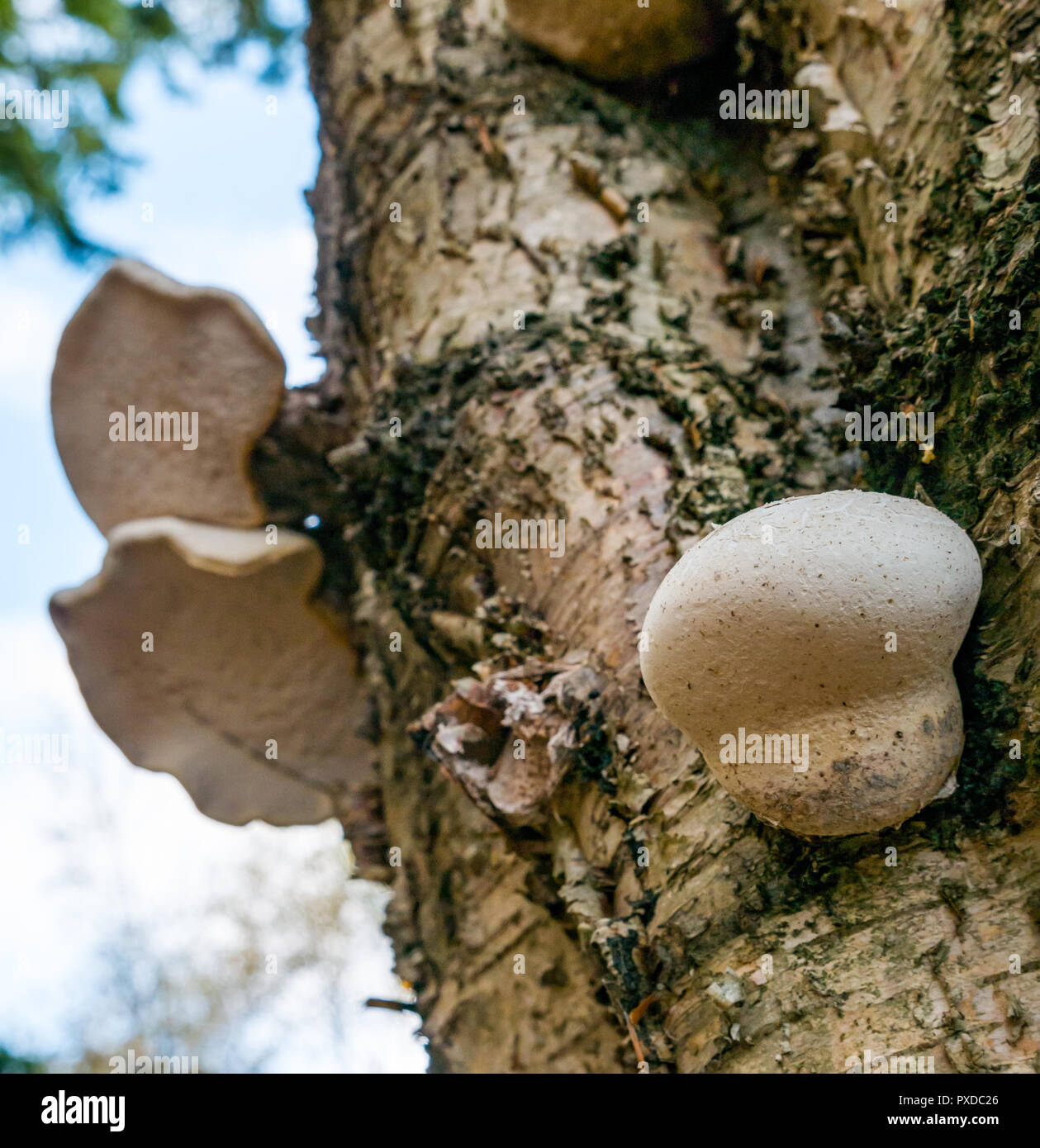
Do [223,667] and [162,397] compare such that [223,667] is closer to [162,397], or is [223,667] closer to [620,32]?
[162,397]

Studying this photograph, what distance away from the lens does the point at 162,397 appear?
10.8ft

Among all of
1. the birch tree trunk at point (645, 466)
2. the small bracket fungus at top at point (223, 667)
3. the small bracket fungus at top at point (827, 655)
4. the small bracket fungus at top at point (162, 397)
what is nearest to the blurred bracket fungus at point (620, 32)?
the birch tree trunk at point (645, 466)

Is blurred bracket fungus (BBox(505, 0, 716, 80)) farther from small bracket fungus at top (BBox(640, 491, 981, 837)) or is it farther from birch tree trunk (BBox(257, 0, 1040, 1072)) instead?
small bracket fungus at top (BBox(640, 491, 981, 837))

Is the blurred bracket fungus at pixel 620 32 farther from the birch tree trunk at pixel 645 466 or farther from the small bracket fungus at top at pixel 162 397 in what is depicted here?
the small bracket fungus at top at pixel 162 397

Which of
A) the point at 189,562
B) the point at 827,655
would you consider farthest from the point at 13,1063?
the point at 827,655

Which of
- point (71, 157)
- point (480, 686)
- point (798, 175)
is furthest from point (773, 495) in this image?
point (71, 157)

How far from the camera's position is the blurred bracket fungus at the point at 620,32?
9.45ft

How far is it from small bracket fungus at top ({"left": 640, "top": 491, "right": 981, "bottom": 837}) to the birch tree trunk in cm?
11

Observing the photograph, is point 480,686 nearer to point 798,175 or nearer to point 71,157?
point 798,175

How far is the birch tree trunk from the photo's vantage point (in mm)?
1446

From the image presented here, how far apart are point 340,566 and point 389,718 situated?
60 cm

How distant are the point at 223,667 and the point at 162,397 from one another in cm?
91

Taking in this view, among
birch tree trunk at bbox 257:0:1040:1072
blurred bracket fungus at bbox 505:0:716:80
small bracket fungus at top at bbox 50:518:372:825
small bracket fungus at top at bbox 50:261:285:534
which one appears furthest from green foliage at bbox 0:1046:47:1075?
blurred bracket fungus at bbox 505:0:716:80

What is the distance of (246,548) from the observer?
315cm
